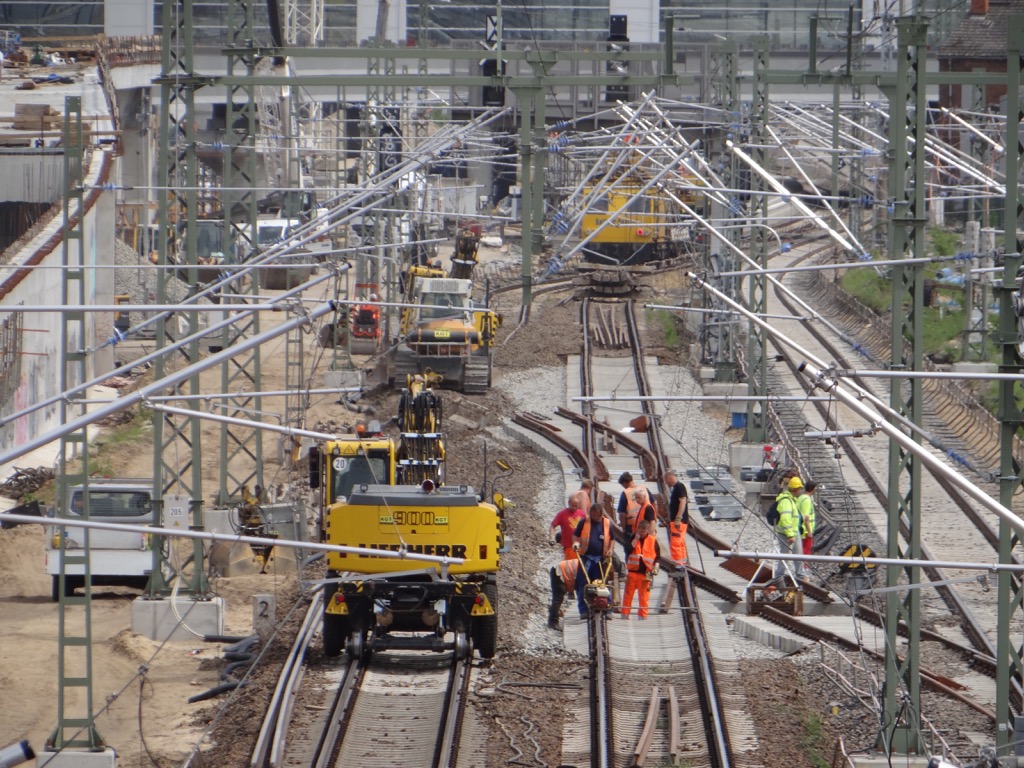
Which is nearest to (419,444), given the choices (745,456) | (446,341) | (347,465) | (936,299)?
(347,465)

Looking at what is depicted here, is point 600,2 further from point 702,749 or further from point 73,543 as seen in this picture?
point 702,749

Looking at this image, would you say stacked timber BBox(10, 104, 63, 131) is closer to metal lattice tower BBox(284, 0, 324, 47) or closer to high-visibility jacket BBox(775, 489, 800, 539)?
metal lattice tower BBox(284, 0, 324, 47)

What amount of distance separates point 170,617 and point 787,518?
311 inches

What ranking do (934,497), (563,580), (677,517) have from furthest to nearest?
(934,497) → (677,517) → (563,580)

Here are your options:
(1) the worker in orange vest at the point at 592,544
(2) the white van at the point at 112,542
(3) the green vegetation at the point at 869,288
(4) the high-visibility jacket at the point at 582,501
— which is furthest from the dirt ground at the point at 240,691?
(3) the green vegetation at the point at 869,288

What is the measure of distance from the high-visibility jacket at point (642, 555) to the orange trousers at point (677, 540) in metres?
2.39

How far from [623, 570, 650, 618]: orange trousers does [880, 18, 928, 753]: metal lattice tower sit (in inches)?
212

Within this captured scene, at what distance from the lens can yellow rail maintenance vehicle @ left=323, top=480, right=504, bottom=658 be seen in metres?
18.4

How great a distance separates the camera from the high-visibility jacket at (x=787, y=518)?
22.1 meters

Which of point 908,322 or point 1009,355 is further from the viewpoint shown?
point 908,322

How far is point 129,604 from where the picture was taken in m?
24.5

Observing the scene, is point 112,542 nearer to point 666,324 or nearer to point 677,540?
point 677,540

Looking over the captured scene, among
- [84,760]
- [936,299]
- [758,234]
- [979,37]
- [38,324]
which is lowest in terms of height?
[84,760]

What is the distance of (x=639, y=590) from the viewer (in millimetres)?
20609
